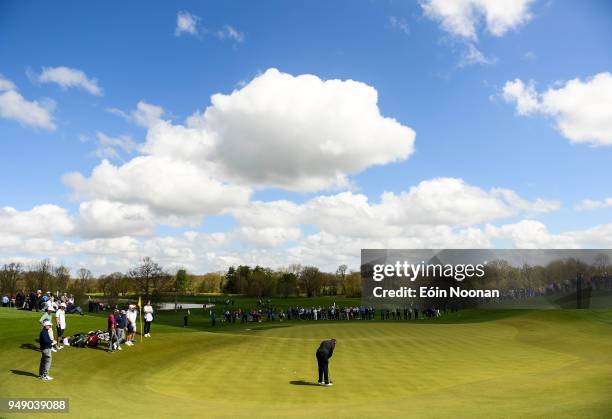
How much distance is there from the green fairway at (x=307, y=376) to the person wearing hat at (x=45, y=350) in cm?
40

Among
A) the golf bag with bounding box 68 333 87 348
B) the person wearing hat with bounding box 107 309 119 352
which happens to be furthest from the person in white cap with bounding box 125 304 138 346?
the golf bag with bounding box 68 333 87 348

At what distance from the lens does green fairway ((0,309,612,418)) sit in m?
16.0

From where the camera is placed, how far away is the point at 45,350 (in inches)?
733

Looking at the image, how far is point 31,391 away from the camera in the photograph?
56.4 ft

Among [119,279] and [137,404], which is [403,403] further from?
[119,279]

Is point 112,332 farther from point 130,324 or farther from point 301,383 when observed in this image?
point 301,383

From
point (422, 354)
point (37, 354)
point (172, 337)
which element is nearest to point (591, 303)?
point (422, 354)

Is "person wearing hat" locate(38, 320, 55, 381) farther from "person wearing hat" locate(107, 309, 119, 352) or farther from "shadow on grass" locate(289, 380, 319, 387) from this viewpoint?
"shadow on grass" locate(289, 380, 319, 387)

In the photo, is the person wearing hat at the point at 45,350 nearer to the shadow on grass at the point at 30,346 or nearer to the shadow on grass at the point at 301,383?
the shadow on grass at the point at 30,346

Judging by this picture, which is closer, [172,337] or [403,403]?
[403,403]

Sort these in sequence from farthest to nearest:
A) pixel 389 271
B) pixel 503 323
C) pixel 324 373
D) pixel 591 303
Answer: pixel 389 271, pixel 591 303, pixel 503 323, pixel 324 373

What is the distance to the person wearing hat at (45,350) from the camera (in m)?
18.6

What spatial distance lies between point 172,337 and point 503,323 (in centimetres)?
3607

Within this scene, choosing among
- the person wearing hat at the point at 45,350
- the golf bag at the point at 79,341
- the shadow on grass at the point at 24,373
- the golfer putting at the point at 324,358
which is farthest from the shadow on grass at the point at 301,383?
the golf bag at the point at 79,341
